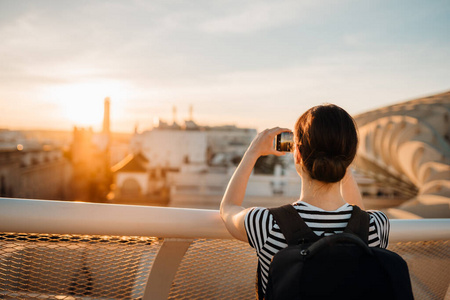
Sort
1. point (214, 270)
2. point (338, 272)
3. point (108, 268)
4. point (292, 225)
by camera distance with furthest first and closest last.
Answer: point (214, 270) < point (108, 268) < point (292, 225) < point (338, 272)

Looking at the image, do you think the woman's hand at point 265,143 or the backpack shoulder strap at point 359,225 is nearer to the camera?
the backpack shoulder strap at point 359,225

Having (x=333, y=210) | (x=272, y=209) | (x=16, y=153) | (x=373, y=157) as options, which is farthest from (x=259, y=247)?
(x=16, y=153)

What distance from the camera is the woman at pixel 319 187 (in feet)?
3.67

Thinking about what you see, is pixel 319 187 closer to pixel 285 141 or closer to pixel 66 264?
pixel 285 141

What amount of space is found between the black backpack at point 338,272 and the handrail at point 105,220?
40 centimetres

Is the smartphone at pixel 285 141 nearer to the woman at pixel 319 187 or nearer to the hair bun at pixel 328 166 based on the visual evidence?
the woman at pixel 319 187

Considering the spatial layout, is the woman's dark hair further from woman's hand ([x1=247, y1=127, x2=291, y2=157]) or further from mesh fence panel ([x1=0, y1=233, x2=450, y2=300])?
mesh fence panel ([x1=0, y1=233, x2=450, y2=300])

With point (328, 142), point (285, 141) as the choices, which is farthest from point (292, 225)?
point (285, 141)

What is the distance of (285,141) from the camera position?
143 cm

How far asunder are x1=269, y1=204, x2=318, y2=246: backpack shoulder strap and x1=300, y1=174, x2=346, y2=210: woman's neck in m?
0.11

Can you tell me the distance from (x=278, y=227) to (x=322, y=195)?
20cm

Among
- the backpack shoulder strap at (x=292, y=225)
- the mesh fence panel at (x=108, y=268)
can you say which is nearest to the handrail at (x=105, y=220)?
the mesh fence panel at (x=108, y=268)

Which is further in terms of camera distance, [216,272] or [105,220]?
[216,272]

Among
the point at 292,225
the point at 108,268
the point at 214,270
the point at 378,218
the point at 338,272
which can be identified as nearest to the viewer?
the point at 338,272
